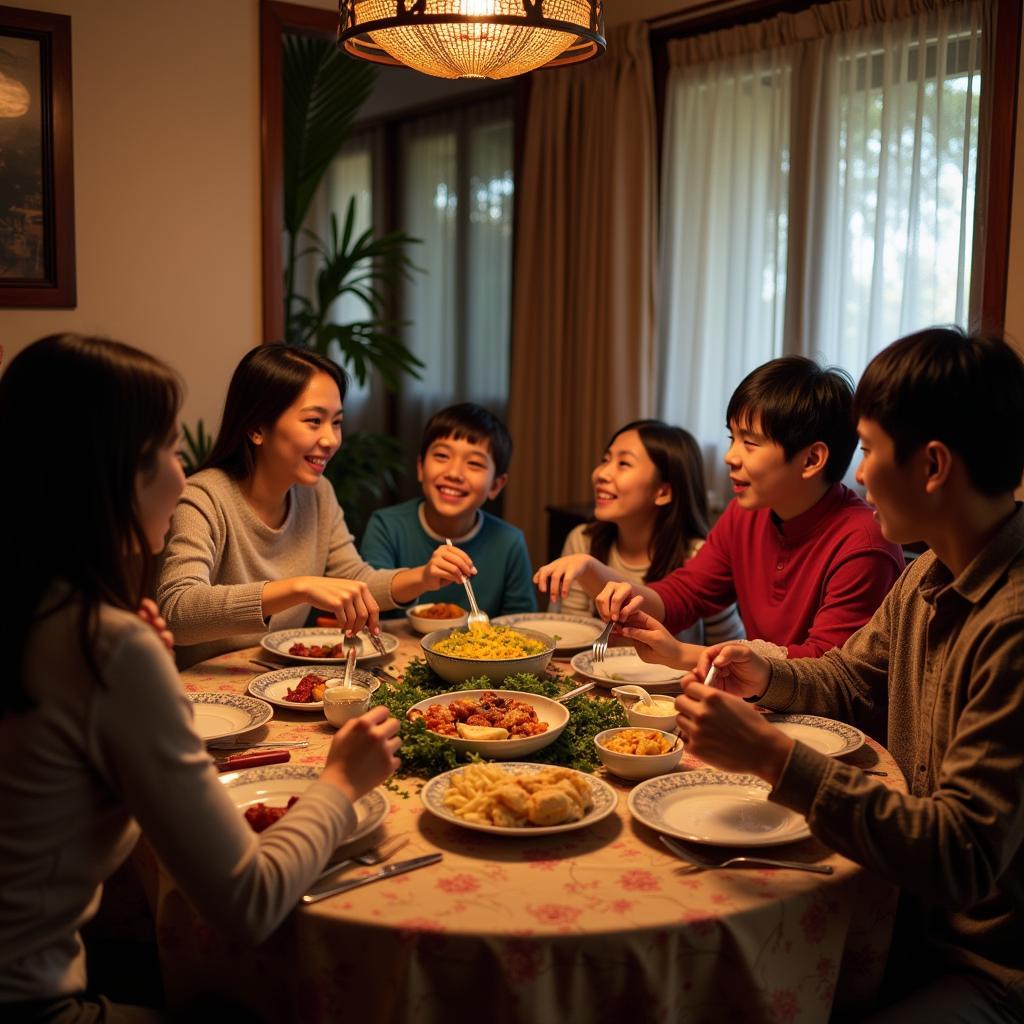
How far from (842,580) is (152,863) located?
143cm

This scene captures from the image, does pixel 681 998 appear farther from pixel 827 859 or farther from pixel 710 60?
pixel 710 60

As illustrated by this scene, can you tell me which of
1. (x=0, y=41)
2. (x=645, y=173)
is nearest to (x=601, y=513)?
(x=645, y=173)

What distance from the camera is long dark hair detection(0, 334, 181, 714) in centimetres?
119

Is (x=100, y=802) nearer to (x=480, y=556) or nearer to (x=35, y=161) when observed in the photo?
(x=480, y=556)

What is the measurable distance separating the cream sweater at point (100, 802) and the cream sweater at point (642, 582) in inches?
68.6

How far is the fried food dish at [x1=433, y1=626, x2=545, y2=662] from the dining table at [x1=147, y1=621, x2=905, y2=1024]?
2.05ft

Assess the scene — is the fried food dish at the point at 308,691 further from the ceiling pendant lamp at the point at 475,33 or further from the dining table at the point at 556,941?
the ceiling pendant lamp at the point at 475,33

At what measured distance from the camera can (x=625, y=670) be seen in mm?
2244

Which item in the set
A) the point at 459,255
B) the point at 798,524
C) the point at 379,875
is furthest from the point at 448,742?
the point at 459,255

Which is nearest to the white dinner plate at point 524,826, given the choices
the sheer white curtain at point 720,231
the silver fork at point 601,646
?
the silver fork at point 601,646

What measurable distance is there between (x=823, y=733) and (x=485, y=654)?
0.63 metres

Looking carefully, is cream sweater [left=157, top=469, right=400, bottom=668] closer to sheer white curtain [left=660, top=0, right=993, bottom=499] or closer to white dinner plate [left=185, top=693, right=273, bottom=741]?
white dinner plate [left=185, top=693, right=273, bottom=741]

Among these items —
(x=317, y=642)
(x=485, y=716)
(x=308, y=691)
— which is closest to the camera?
(x=485, y=716)

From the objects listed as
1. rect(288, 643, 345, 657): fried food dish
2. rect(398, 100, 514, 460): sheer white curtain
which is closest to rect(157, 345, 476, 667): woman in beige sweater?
rect(288, 643, 345, 657): fried food dish
